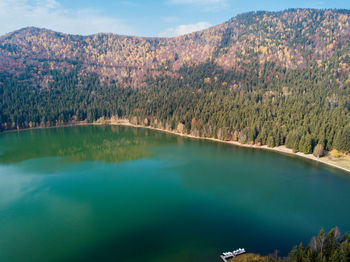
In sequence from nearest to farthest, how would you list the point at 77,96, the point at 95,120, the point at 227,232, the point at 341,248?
the point at 341,248 → the point at 227,232 → the point at 95,120 → the point at 77,96

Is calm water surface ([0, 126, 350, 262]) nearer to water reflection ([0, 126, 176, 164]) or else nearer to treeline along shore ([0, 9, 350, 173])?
water reflection ([0, 126, 176, 164])

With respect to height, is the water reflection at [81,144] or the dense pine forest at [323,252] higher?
the dense pine forest at [323,252]

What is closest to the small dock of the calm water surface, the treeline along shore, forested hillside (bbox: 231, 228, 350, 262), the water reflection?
the calm water surface

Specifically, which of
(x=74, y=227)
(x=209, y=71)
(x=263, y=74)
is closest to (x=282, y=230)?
(x=74, y=227)

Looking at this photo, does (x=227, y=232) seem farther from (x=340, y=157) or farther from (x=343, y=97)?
(x=343, y=97)

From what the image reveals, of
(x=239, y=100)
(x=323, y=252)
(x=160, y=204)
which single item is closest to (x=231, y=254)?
(x=323, y=252)

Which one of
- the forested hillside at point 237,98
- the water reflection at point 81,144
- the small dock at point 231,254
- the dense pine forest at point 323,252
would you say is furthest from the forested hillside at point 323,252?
the water reflection at point 81,144

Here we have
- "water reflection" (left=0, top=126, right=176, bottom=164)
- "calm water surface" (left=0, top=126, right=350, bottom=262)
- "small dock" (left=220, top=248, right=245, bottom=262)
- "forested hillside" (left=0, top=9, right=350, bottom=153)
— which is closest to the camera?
"small dock" (left=220, top=248, right=245, bottom=262)

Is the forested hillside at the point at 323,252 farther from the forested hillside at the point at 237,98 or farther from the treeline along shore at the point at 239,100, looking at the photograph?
the forested hillside at the point at 237,98

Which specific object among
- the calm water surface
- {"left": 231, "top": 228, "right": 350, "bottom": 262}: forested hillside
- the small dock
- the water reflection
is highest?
{"left": 231, "top": 228, "right": 350, "bottom": 262}: forested hillside
